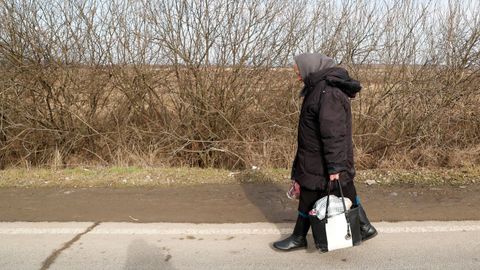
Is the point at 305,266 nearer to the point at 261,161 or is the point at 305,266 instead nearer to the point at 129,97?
the point at 261,161

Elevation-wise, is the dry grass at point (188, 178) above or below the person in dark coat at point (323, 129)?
below

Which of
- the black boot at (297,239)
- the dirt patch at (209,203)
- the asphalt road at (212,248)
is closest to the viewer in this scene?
the asphalt road at (212,248)

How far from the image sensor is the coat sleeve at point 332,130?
3.32 m

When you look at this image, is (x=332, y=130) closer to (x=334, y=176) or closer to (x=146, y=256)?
(x=334, y=176)

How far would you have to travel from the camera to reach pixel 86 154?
9383 millimetres

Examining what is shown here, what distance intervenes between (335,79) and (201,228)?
198 centimetres

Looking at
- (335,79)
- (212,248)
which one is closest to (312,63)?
(335,79)

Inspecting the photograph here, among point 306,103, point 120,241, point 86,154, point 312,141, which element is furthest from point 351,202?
point 86,154

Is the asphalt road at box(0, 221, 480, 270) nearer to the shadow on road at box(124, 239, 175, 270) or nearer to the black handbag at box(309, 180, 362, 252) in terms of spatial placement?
the shadow on road at box(124, 239, 175, 270)

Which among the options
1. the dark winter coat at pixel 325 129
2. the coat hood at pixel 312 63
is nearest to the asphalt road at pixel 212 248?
the dark winter coat at pixel 325 129

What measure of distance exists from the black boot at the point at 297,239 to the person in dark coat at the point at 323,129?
0.48 ft

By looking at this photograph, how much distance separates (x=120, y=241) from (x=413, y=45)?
6.97 m

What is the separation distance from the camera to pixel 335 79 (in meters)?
3.41

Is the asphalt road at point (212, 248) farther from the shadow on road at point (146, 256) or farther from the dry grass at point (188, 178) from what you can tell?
the dry grass at point (188, 178)
